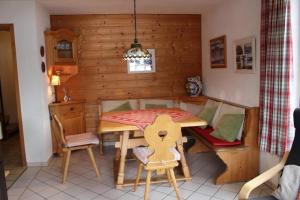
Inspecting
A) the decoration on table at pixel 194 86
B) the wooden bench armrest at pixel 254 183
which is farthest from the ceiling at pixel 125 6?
the wooden bench armrest at pixel 254 183

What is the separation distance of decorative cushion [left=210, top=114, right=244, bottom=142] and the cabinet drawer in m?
2.28

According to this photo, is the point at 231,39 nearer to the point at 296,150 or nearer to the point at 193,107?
the point at 193,107

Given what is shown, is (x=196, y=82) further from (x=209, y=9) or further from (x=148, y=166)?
(x=148, y=166)

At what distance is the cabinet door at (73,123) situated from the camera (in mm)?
4213

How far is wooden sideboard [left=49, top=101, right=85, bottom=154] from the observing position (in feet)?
13.3

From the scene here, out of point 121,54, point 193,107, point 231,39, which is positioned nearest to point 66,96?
point 121,54

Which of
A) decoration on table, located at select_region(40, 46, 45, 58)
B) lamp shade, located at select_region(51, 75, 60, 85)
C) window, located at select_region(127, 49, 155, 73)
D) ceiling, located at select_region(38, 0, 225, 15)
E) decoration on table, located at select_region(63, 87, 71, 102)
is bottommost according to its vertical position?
decoration on table, located at select_region(63, 87, 71, 102)

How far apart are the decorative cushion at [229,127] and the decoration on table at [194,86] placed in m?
1.40

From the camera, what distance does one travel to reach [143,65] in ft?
15.7

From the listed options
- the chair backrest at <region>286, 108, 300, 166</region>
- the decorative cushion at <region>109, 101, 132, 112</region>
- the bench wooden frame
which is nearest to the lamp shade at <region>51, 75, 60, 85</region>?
the decorative cushion at <region>109, 101, 132, 112</region>

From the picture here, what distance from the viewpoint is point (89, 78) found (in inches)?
184

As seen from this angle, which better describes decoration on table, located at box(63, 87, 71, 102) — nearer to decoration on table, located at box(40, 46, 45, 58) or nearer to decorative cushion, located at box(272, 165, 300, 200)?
decoration on table, located at box(40, 46, 45, 58)

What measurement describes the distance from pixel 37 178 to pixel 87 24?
2.60 m

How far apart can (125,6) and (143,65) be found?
3.57ft
